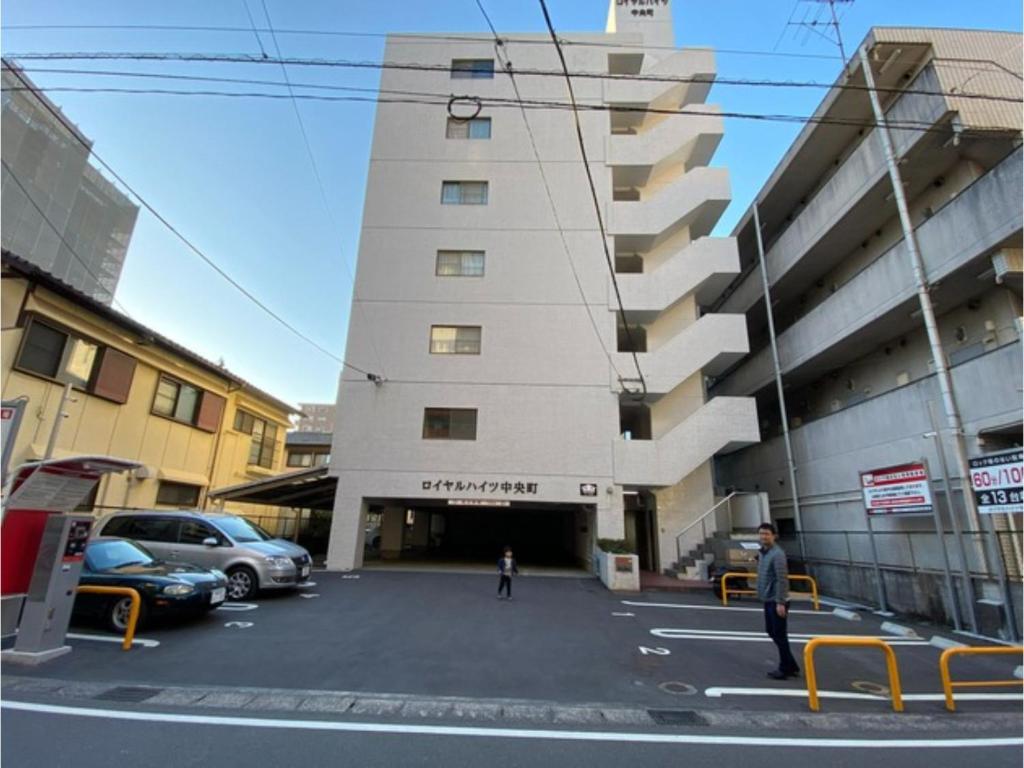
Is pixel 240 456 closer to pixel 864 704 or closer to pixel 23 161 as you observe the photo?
pixel 23 161

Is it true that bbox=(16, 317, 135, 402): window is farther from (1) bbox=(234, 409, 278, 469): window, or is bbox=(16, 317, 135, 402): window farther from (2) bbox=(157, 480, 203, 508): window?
(1) bbox=(234, 409, 278, 469): window

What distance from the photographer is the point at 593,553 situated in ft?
47.6

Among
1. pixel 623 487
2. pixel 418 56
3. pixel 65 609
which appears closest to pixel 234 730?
pixel 65 609

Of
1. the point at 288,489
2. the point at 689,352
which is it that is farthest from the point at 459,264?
the point at 288,489

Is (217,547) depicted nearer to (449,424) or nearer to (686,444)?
(449,424)

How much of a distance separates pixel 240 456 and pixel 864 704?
21.2 meters

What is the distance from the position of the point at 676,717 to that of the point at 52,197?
2784 cm

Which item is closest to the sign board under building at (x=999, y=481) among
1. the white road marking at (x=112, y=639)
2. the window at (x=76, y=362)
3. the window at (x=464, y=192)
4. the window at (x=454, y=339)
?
the window at (x=454, y=339)

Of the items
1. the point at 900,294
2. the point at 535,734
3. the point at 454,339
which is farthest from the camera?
the point at 454,339

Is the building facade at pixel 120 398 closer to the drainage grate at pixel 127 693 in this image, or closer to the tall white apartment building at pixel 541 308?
the drainage grate at pixel 127 693

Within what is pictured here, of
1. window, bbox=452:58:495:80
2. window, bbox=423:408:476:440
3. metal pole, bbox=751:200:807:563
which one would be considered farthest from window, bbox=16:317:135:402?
metal pole, bbox=751:200:807:563

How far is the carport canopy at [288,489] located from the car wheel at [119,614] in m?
7.82

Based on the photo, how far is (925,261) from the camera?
1122 cm

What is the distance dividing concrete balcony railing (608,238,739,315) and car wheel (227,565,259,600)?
12937 mm
